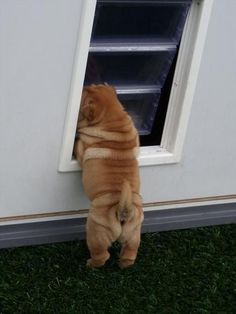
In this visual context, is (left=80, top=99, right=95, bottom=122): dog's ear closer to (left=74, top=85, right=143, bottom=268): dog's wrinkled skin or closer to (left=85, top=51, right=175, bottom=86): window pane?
(left=74, top=85, right=143, bottom=268): dog's wrinkled skin

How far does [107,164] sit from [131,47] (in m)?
0.61

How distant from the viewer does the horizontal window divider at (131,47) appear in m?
3.38

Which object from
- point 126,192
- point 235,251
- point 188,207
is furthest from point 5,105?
point 235,251

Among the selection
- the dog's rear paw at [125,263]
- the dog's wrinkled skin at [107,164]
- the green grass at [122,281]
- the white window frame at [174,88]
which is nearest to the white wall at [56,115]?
the white window frame at [174,88]

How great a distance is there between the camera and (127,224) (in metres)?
3.36

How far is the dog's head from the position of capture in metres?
3.33

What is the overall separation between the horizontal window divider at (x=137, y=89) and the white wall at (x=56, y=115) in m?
0.23

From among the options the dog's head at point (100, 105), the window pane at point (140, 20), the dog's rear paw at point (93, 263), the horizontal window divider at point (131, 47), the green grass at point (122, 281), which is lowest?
the green grass at point (122, 281)

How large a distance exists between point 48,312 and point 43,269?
0.32 meters

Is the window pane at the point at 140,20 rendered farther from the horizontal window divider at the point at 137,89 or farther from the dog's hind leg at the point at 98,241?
the dog's hind leg at the point at 98,241

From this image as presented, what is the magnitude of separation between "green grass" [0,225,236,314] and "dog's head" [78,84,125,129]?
0.76 metres

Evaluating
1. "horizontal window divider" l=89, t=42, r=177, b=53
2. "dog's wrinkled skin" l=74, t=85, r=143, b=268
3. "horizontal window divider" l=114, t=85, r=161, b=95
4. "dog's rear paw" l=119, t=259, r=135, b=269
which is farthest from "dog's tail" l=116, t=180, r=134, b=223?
"horizontal window divider" l=89, t=42, r=177, b=53

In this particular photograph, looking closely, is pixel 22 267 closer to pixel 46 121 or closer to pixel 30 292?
pixel 30 292

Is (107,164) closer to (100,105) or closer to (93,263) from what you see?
(100,105)
